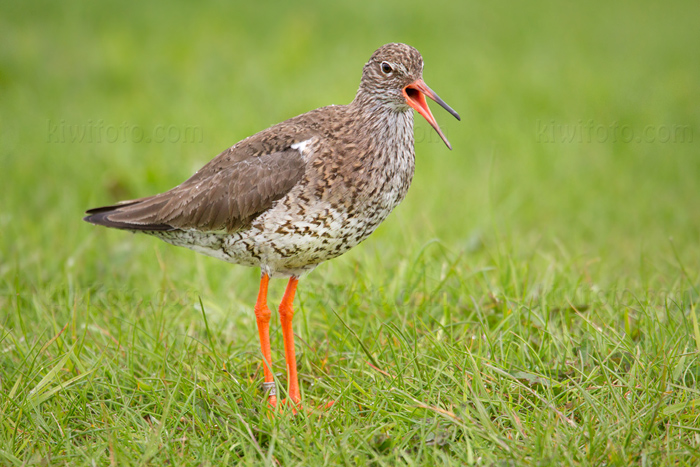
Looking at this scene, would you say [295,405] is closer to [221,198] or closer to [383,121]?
[221,198]

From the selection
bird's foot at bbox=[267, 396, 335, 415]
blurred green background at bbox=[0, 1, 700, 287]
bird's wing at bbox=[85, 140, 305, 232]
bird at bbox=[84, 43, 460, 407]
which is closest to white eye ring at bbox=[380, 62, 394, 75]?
bird at bbox=[84, 43, 460, 407]

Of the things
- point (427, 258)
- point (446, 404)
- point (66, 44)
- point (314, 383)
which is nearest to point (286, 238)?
point (314, 383)

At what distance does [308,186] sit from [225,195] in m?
0.65

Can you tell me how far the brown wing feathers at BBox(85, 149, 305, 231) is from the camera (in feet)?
14.4

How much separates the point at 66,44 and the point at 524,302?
9.98m

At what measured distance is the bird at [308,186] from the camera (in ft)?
14.0

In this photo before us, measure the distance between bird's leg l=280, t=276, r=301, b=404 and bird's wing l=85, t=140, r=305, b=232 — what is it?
68cm

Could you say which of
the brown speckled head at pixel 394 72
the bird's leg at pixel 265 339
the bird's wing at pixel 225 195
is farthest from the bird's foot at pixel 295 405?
the brown speckled head at pixel 394 72

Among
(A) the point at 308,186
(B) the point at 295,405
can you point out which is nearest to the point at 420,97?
(A) the point at 308,186

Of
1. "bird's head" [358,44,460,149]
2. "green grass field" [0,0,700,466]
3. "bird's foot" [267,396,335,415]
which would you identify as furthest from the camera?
"bird's head" [358,44,460,149]

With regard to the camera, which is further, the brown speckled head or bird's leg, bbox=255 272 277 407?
the brown speckled head

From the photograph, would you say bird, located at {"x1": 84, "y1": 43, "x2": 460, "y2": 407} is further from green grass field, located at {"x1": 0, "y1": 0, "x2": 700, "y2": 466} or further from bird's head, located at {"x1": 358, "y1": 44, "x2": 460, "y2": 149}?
green grass field, located at {"x1": 0, "y1": 0, "x2": 700, "y2": 466}

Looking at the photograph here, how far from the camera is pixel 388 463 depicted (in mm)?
3613

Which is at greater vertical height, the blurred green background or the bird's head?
the bird's head
